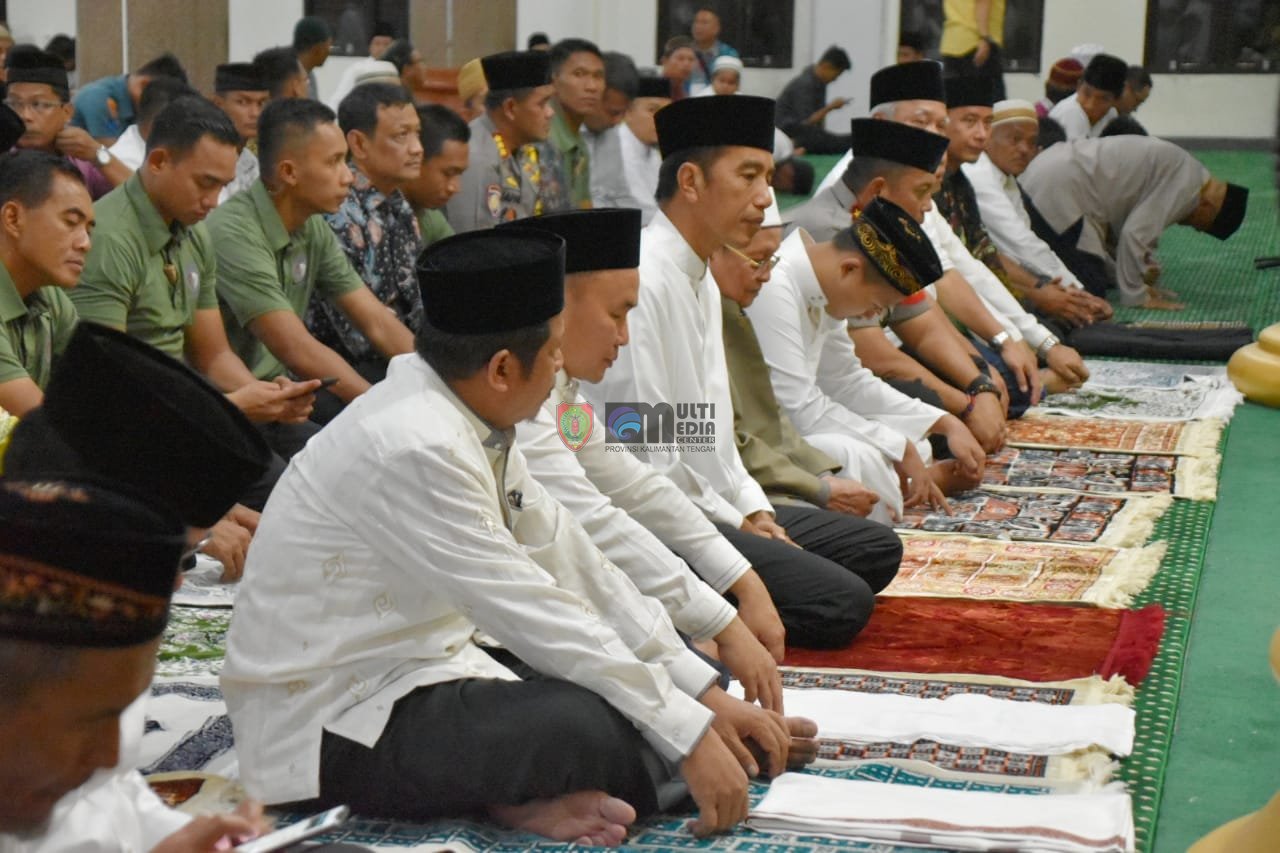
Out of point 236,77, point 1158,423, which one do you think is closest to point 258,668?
point 1158,423

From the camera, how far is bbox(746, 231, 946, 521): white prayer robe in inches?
167

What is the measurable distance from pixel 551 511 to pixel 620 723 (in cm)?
36

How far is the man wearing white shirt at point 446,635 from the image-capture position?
229 centimetres

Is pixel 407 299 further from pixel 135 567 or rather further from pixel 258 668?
pixel 135 567

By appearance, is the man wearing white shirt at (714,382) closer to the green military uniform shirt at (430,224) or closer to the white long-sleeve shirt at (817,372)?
the white long-sleeve shirt at (817,372)

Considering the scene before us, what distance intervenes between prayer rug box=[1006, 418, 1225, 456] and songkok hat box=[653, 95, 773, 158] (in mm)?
2038

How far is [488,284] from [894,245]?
6.65ft

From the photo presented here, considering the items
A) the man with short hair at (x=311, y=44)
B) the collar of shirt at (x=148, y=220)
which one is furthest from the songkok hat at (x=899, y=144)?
the man with short hair at (x=311, y=44)

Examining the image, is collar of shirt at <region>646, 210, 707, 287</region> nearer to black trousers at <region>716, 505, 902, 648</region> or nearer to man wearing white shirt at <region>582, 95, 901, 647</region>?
man wearing white shirt at <region>582, 95, 901, 647</region>

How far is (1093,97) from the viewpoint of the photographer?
9.66m

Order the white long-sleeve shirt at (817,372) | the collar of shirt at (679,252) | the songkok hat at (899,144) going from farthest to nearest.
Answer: the songkok hat at (899,144) < the white long-sleeve shirt at (817,372) < the collar of shirt at (679,252)

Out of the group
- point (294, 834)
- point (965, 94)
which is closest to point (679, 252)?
point (294, 834)

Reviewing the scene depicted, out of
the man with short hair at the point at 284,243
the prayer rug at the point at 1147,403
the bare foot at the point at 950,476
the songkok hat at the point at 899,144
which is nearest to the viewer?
the man with short hair at the point at 284,243

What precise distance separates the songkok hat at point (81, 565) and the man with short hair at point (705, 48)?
1085 centimetres
